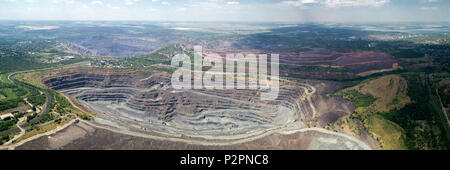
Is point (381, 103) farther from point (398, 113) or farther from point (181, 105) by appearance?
point (181, 105)

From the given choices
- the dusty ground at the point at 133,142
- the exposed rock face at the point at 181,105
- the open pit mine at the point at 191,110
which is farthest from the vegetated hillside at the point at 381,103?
the exposed rock face at the point at 181,105

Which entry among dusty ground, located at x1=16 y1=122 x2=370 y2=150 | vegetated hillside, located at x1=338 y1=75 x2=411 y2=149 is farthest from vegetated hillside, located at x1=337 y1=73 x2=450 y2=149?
dusty ground, located at x1=16 y1=122 x2=370 y2=150

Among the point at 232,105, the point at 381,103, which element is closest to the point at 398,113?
the point at 381,103

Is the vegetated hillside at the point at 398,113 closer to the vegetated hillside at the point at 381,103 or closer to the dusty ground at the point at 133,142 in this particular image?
the vegetated hillside at the point at 381,103

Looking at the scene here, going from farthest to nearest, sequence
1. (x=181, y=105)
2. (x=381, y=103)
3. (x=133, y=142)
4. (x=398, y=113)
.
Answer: (x=181, y=105), (x=381, y=103), (x=398, y=113), (x=133, y=142)


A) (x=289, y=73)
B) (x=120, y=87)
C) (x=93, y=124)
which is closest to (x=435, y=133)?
(x=289, y=73)

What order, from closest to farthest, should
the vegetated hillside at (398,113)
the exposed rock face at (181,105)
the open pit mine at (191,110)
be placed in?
the vegetated hillside at (398,113)
the open pit mine at (191,110)
the exposed rock face at (181,105)
